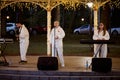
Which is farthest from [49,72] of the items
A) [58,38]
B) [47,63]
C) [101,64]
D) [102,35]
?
[102,35]

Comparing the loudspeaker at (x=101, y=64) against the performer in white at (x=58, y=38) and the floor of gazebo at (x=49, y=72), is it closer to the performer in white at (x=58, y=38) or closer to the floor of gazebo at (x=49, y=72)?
the floor of gazebo at (x=49, y=72)

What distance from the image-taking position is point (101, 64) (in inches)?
709

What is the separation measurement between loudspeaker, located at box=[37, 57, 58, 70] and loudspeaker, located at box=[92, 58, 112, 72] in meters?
1.41

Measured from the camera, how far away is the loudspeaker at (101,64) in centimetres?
1795

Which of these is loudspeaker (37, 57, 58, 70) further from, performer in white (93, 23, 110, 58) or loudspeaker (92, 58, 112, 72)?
performer in white (93, 23, 110, 58)

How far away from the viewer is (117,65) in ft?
67.7

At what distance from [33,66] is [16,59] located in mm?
3147

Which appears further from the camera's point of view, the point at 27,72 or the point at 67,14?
the point at 67,14

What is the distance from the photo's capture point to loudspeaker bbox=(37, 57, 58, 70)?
59.2 feet

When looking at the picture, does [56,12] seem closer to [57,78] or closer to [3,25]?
[3,25]

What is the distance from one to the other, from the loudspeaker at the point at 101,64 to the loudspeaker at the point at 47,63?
1406mm

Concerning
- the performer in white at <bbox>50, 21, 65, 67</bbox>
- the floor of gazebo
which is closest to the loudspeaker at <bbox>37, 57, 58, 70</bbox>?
the floor of gazebo

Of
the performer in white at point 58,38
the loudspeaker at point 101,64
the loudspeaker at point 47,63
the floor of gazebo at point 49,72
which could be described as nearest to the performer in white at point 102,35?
the floor of gazebo at point 49,72

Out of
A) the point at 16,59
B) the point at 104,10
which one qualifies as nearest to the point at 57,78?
the point at 16,59
